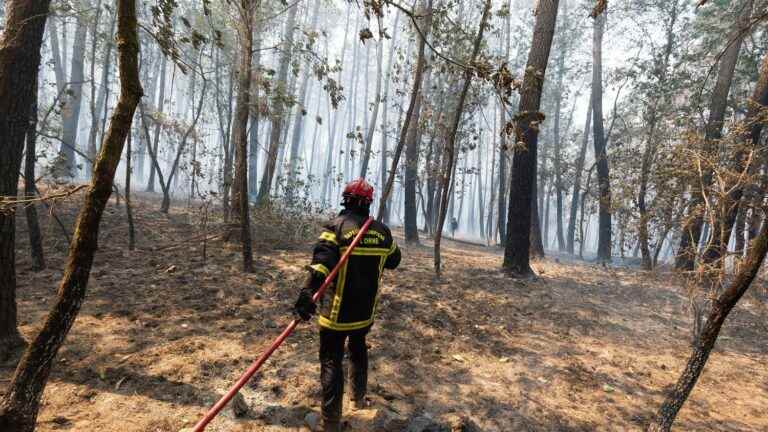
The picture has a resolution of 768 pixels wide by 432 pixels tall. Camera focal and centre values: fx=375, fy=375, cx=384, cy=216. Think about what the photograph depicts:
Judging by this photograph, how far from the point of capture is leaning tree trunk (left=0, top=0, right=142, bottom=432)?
2.56m

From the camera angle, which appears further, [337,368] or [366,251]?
[366,251]

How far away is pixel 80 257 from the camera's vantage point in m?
2.65

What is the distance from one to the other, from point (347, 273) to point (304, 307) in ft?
1.66

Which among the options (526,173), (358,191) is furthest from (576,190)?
(358,191)

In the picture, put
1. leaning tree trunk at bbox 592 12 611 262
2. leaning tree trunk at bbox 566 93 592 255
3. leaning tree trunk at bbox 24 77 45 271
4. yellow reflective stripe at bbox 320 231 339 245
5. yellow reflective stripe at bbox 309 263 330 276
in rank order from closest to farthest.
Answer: yellow reflective stripe at bbox 309 263 330 276 → yellow reflective stripe at bbox 320 231 339 245 → leaning tree trunk at bbox 24 77 45 271 → leaning tree trunk at bbox 592 12 611 262 → leaning tree trunk at bbox 566 93 592 255

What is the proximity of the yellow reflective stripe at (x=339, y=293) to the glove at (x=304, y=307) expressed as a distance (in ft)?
0.82

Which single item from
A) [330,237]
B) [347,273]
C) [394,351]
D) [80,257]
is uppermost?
[330,237]

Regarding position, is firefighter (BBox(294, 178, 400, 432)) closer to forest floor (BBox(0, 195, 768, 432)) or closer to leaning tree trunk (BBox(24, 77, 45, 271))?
forest floor (BBox(0, 195, 768, 432))

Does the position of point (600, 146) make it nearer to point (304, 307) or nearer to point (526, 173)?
point (526, 173)

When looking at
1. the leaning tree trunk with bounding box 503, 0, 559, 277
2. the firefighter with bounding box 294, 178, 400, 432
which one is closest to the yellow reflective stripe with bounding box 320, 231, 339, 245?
the firefighter with bounding box 294, 178, 400, 432

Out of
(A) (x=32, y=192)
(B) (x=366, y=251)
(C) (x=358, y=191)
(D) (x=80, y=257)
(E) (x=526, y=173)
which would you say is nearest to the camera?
(D) (x=80, y=257)

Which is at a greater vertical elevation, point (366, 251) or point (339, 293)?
point (366, 251)

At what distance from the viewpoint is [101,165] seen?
8.39 feet

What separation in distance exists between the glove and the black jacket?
9 centimetres
